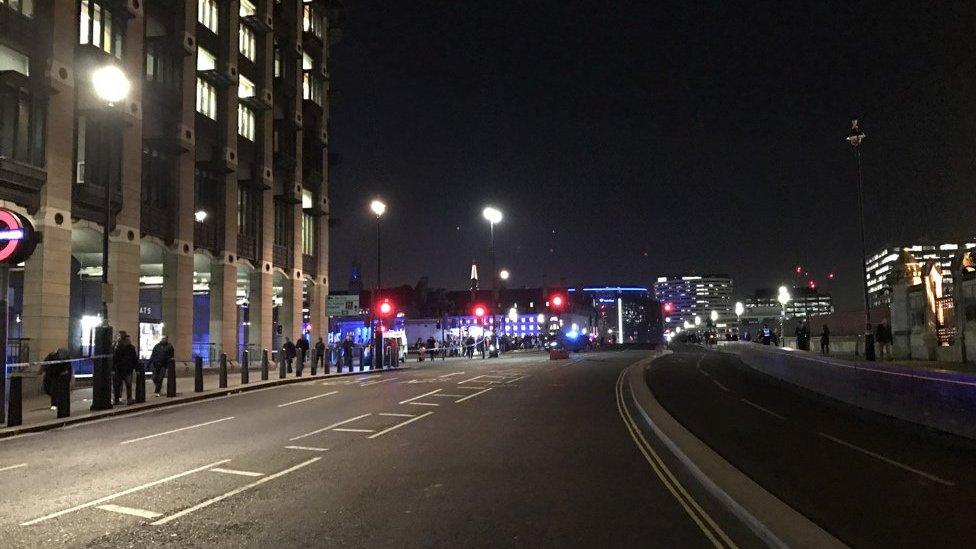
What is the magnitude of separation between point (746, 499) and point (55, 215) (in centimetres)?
2504

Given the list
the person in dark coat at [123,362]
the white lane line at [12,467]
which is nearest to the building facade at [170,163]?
the person in dark coat at [123,362]

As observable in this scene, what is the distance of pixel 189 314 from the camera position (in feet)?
108

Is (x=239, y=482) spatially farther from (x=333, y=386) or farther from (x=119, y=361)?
(x=333, y=386)

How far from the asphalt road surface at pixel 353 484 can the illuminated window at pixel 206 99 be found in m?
23.8

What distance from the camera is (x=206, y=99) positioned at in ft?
119

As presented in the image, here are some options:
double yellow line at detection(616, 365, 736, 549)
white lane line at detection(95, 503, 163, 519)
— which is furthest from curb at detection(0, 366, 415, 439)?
double yellow line at detection(616, 365, 736, 549)

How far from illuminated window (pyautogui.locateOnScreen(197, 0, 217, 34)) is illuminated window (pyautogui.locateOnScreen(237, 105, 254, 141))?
458cm

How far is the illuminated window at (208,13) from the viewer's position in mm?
35438

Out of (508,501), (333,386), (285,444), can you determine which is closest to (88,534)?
(508,501)

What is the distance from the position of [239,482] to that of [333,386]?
16492 mm

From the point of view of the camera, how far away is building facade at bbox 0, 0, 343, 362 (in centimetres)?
2389

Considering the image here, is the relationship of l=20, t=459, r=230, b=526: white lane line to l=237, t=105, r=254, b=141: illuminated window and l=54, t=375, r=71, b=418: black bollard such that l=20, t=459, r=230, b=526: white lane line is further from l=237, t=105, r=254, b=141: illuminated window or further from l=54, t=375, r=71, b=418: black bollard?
l=237, t=105, r=254, b=141: illuminated window

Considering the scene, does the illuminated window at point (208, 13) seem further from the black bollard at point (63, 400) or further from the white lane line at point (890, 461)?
the white lane line at point (890, 461)

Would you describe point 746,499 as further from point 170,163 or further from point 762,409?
point 170,163
